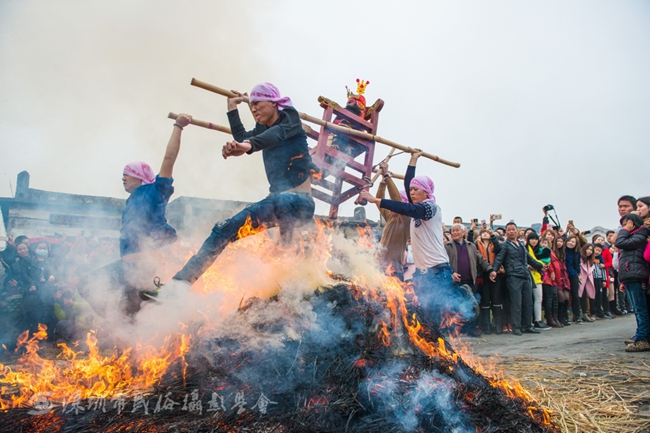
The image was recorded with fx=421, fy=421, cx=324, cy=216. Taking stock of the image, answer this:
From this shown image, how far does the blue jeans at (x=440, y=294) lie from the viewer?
4.74 meters

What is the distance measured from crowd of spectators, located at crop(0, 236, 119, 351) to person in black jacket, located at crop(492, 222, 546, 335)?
23.8 feet

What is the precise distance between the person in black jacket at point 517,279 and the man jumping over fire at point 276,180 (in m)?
5.74

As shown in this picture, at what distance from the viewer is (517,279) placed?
26.6 ft

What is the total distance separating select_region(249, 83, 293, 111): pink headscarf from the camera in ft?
12.5

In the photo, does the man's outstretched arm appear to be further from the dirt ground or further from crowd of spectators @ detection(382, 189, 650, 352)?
the dirt ground

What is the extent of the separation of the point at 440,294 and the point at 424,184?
53.1 inches

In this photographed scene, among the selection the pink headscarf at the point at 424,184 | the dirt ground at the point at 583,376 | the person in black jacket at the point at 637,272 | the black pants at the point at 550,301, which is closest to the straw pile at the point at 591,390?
the dirt ground at the point at 583,376

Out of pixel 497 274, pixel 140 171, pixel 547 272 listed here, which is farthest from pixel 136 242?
pixel 547 272

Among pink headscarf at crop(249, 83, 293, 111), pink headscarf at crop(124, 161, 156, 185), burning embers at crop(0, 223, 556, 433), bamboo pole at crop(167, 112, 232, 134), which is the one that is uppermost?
pink headscarf at crop(249, 83, 293, 111)

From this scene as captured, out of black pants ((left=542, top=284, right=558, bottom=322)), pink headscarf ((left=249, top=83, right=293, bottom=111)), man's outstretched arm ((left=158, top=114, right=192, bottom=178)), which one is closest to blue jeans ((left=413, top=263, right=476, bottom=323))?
pink headscarf ((left=249, top=83, right=293, bottom=111))

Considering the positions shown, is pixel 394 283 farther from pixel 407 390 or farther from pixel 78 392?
pixel 78 392

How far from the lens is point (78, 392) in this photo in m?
2.88

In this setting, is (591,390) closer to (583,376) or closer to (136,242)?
(583,376)

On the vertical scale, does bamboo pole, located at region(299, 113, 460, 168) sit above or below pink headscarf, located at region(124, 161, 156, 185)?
above
